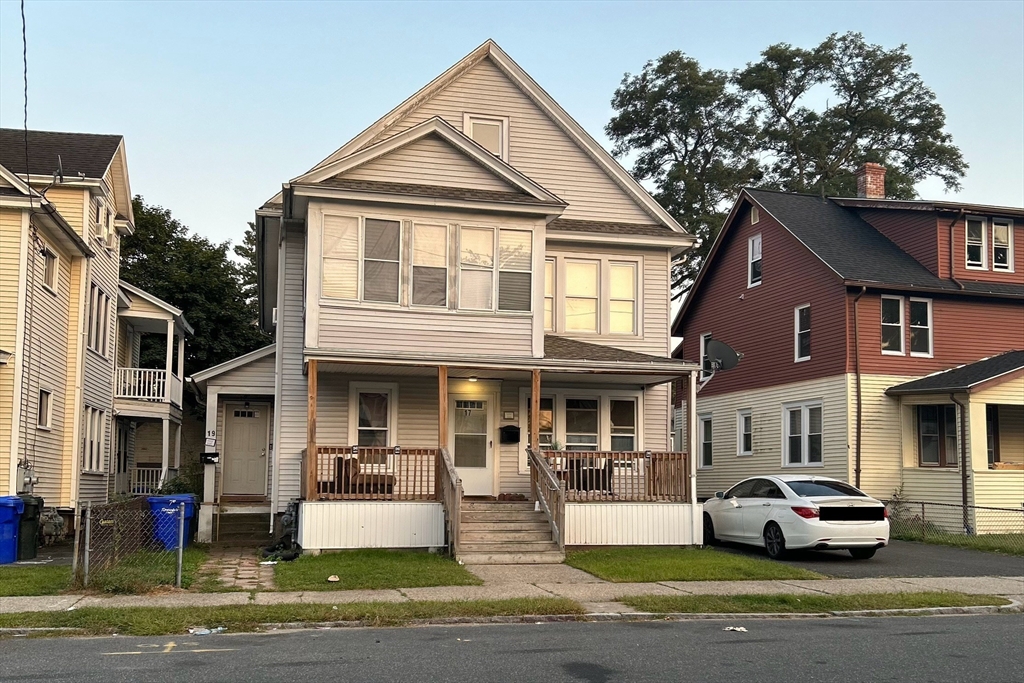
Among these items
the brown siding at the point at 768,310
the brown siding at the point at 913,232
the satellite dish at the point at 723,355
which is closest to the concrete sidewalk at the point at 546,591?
the brown siding at the point at 768,310

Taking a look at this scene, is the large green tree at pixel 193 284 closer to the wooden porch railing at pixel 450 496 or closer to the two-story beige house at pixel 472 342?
the two-story beige house at pixel 472 342

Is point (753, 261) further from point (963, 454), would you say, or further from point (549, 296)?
point (549, 296)

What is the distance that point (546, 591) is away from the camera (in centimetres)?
1289

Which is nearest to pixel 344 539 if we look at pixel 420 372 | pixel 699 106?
pixel 420 372

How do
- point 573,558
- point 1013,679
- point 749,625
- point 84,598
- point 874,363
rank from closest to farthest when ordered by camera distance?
→ point 1013,679, point 749,625, point 84,598, point 573,558, point 874,363

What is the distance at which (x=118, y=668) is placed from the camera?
812 centimetres

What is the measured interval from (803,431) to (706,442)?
5.39 m

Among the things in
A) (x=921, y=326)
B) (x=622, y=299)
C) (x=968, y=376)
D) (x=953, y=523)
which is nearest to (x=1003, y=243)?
(x=921, y=326)

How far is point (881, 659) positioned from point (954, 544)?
1338 centimetres

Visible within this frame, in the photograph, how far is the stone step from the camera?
15.8 meters

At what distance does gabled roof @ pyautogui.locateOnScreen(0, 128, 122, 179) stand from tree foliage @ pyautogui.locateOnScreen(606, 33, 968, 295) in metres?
26.3

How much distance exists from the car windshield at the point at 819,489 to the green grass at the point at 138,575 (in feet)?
32.3

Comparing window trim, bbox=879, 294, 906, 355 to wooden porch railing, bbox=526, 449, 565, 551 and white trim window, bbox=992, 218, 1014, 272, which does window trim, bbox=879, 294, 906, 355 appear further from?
wooden porch railing, bbox=526, 449, 565, 551

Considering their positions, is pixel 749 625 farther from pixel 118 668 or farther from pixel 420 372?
pixel 420 372
